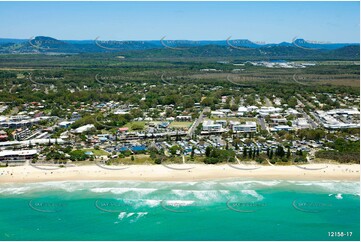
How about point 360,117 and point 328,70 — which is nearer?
point 360,117

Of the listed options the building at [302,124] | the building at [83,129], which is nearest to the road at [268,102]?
the building at [302,124]

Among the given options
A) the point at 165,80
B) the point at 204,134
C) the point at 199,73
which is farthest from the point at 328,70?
the point at 204,134

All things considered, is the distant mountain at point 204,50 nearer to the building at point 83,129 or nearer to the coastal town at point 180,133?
the coastal town at point 180,133

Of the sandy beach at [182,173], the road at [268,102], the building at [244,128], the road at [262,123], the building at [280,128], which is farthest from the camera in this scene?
the road at [268,102]

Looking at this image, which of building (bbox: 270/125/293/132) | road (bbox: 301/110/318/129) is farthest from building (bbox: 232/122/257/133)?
road (bbox: 301/110/318/129)

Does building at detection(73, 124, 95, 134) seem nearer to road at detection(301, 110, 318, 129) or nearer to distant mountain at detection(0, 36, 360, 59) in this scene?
road at detection(301, 110, 318, 129)

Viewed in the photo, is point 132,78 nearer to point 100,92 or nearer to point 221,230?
point 100,92
